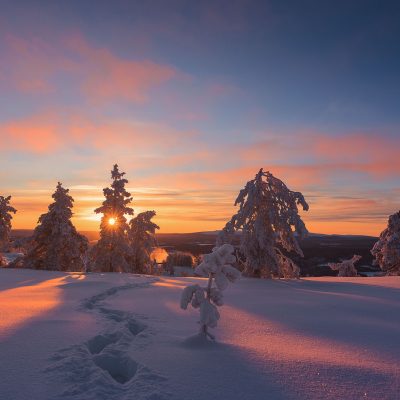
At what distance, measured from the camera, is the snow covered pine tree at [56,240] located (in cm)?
2858

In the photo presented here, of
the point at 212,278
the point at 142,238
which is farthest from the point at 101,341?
the point at 142,238

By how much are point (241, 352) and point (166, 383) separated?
1.42m

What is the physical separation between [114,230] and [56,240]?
487 cm

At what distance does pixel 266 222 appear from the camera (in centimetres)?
1702

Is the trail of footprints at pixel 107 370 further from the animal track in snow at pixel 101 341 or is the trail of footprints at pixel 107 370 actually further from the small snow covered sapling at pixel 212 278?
the small snow covered sapling at pixel 212 278

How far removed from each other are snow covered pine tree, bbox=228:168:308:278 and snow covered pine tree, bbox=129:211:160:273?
21.9 m

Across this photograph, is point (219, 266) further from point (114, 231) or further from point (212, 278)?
point (114, 231)

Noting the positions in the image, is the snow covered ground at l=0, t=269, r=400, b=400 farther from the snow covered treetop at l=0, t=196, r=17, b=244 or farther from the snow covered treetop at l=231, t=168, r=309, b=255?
the snow covered treetop at l=0, t=196, r=17, b=244

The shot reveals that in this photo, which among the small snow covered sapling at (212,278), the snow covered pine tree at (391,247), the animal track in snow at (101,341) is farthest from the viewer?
the snow covered pine tree at (391,247)

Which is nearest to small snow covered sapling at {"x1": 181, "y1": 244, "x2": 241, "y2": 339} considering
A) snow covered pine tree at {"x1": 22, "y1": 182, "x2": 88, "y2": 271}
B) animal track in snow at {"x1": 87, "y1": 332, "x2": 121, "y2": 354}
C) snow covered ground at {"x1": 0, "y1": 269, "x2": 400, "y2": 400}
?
snow covered ground at {"x1": 0, "y1": 269, "x2": 400, "y2": 400}

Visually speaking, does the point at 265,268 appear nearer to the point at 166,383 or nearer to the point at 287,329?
the point at 287,329

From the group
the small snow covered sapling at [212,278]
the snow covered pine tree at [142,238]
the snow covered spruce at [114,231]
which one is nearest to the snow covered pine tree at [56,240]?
the snow covered spruce at [114,231]

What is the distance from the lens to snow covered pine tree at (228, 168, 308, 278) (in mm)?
16344

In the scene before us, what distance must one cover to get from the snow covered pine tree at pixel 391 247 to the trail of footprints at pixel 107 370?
30132 mm
